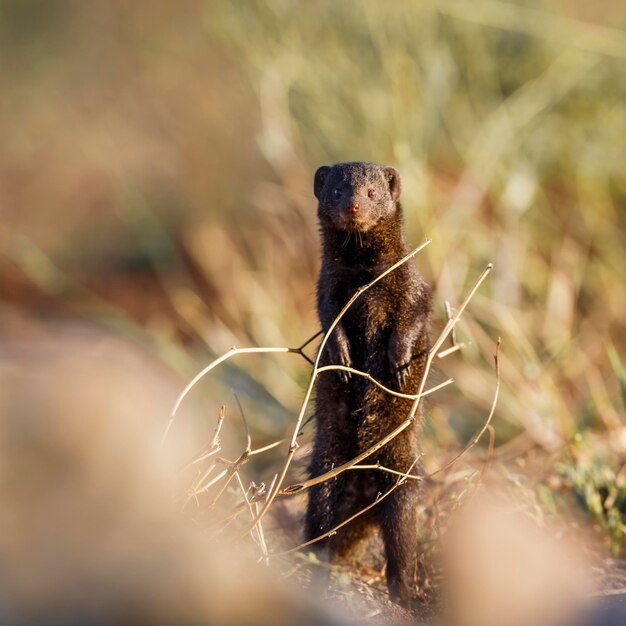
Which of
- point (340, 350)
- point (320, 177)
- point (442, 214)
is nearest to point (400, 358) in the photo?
point (340, 350)

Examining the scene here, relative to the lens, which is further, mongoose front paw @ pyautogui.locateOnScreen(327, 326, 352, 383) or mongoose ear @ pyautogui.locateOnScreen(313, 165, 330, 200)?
mongoose ear @ pyautogui.locateOnScreen(313, 165, 330, 200)

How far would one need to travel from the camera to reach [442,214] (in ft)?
17.5

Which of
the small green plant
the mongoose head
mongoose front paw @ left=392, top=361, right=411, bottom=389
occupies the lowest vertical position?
the small green plant

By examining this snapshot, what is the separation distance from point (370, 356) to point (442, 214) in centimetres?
292

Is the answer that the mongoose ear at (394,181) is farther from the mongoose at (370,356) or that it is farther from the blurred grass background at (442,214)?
the blurred grass background at (442,214)

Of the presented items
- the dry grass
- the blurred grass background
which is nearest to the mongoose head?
the dry grass

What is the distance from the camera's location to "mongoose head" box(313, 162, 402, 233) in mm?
2502

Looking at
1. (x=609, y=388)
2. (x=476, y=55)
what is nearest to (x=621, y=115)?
(x=476, y=55)

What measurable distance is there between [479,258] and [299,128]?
127 centimetres

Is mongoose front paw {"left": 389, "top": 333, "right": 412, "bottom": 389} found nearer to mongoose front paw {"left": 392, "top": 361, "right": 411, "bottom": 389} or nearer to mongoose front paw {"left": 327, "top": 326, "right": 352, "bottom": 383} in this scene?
mongoose front paw {"left": 392, "top": 361, "right": 411, "bottom": 389}

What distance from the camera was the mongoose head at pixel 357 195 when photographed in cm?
250

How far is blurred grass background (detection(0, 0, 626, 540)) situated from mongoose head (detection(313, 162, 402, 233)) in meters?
0.95

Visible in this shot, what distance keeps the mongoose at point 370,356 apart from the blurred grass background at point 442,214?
71 centimetres

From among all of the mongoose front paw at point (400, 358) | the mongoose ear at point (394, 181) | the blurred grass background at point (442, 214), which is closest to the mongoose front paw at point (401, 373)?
the mongoose front paw at point (400, 358)
